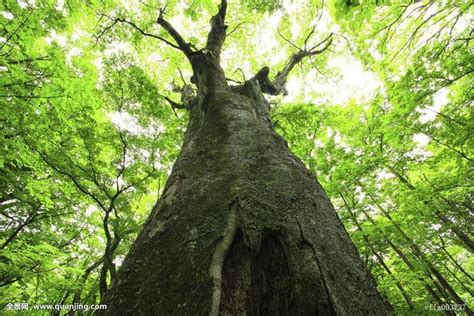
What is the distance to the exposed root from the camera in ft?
3.67

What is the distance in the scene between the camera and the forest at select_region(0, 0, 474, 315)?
54.0 inches

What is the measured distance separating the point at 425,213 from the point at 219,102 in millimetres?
7947

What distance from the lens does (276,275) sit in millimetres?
1308

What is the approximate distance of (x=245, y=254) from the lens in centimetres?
142

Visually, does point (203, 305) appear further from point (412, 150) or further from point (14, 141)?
point (412, 150)

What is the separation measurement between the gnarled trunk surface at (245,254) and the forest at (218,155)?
1 centimetres

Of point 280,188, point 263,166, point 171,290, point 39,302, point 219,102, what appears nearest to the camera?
point 171,290

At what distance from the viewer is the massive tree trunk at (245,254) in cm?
117

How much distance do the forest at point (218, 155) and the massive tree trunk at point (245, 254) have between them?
10mm

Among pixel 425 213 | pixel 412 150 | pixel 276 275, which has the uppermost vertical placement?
pixel 412 150

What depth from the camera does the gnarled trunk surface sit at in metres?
1.17

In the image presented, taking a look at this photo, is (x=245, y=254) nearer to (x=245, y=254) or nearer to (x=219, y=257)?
(x=245, y=254)

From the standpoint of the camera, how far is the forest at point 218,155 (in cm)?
137

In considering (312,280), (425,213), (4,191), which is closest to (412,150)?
(425,213)
